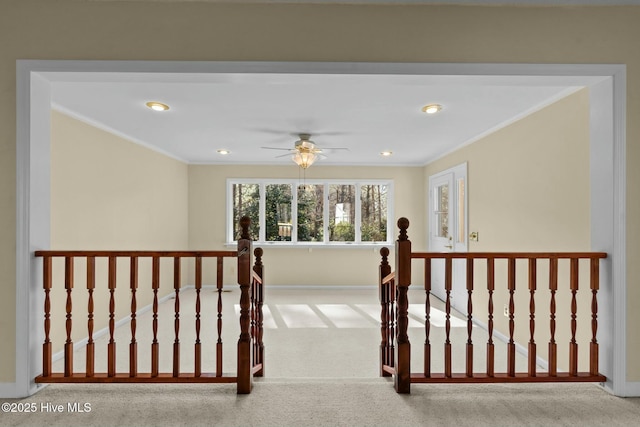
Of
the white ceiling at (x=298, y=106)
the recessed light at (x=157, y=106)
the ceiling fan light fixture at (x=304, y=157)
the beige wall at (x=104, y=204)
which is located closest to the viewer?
the white ceiling at (x=298, y=106)

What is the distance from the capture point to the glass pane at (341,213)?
21.8ft

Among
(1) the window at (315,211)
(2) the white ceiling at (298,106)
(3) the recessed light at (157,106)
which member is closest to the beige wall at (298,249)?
(1) the window at (315,211)

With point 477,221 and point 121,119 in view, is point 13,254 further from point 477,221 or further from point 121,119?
point 477,221

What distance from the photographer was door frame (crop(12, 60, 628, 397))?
1.99 meters

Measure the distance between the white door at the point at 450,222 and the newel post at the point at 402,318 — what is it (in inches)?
122

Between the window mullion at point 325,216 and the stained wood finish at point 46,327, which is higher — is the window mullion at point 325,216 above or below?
above

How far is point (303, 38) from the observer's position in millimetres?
2051

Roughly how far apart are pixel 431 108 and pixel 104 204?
3.81 meters

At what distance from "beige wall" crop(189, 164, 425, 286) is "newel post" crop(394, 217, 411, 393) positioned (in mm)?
4441

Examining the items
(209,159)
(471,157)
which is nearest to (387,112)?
(471,157)

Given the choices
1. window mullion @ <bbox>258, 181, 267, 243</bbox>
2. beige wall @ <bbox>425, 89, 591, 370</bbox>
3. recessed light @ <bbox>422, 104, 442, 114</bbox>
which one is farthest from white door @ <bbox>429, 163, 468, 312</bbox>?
window mullion @ <bbox>258, 181, 267, 243</bbox>

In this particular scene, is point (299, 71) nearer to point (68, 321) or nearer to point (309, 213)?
point (68, 321)

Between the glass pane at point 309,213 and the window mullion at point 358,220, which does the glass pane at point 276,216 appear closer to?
the glass pane at point 309,213

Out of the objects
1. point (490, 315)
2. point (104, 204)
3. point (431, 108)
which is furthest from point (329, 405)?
point (104, 204)
